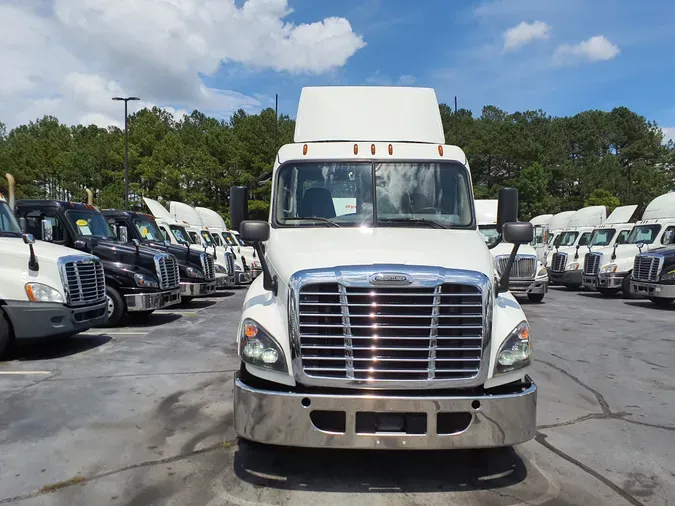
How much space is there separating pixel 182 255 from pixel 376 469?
1026 cm

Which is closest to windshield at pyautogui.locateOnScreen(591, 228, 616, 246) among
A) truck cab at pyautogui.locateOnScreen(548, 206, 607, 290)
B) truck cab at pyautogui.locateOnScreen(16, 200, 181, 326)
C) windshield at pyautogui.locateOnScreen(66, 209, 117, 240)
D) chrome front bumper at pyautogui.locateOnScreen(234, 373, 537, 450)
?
truck cab at pyautogui.locateOnScreen(548, 206, 607, 290)

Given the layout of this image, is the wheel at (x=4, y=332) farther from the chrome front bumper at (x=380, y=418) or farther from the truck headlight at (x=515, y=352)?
the truck headlight at (x=515, y=352)

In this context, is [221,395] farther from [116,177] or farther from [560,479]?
[116,177]

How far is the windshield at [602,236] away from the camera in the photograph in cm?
1941

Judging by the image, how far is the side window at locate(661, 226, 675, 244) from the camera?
15648 millimetres

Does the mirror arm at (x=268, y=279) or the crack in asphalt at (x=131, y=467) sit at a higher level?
the mirror arm at (x=268, y=279)

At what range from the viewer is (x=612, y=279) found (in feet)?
54.3

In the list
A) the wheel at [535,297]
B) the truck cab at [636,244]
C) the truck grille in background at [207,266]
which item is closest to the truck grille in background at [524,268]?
the wheel at [535,297]

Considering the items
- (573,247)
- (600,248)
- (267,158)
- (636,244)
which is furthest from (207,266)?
(267,158)

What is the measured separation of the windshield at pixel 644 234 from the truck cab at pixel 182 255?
41.5ft

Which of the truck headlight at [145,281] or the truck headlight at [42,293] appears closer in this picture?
the truck headlight at [42,293]

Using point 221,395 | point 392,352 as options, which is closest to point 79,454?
point 221,395

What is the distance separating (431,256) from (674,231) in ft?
48.7

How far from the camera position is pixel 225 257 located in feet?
57.0
